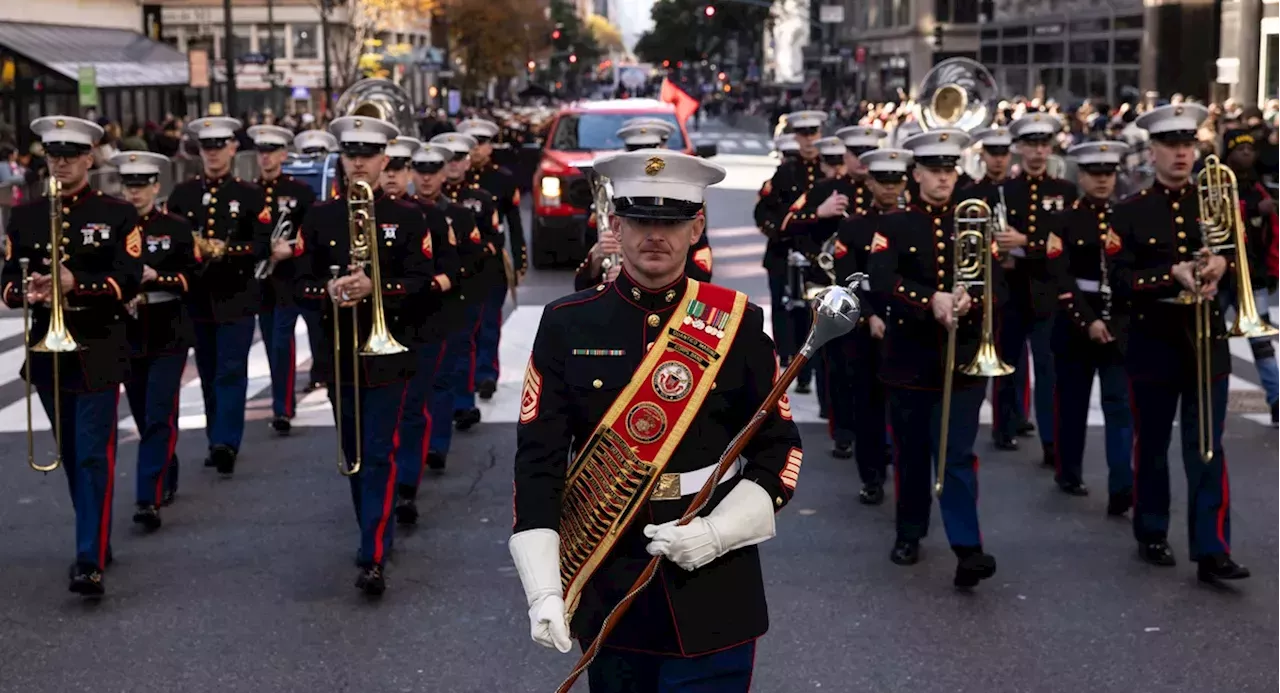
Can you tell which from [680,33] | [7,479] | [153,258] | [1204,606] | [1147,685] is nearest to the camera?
[1147,685]

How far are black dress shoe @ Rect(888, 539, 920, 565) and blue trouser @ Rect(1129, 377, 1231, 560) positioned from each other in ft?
3.49

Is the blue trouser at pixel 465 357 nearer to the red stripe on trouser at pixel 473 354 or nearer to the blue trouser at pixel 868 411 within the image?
the red stripe on trouser at pixel 473 354

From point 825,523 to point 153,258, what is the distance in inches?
145

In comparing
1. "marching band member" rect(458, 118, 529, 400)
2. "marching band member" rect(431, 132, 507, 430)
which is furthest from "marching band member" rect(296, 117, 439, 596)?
"marching band member" rect(458, 118, 529, 400)

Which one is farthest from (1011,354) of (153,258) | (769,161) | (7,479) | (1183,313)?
(769,161)

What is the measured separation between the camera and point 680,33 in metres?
132

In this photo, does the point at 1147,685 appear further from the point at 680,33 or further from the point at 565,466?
the point at 680,33

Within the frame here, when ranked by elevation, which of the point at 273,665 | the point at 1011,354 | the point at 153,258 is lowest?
the point at 273,665

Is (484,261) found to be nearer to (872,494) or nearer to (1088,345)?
Result: (872,494)

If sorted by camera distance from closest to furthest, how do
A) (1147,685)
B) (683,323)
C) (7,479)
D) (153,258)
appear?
(683,323), (1147,685), (153,258), (7,479)

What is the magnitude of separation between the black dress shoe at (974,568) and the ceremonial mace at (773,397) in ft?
11.8

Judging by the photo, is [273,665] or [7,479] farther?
[7,479]

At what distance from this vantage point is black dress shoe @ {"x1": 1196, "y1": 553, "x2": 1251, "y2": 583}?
7.76m

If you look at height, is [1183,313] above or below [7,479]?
above
